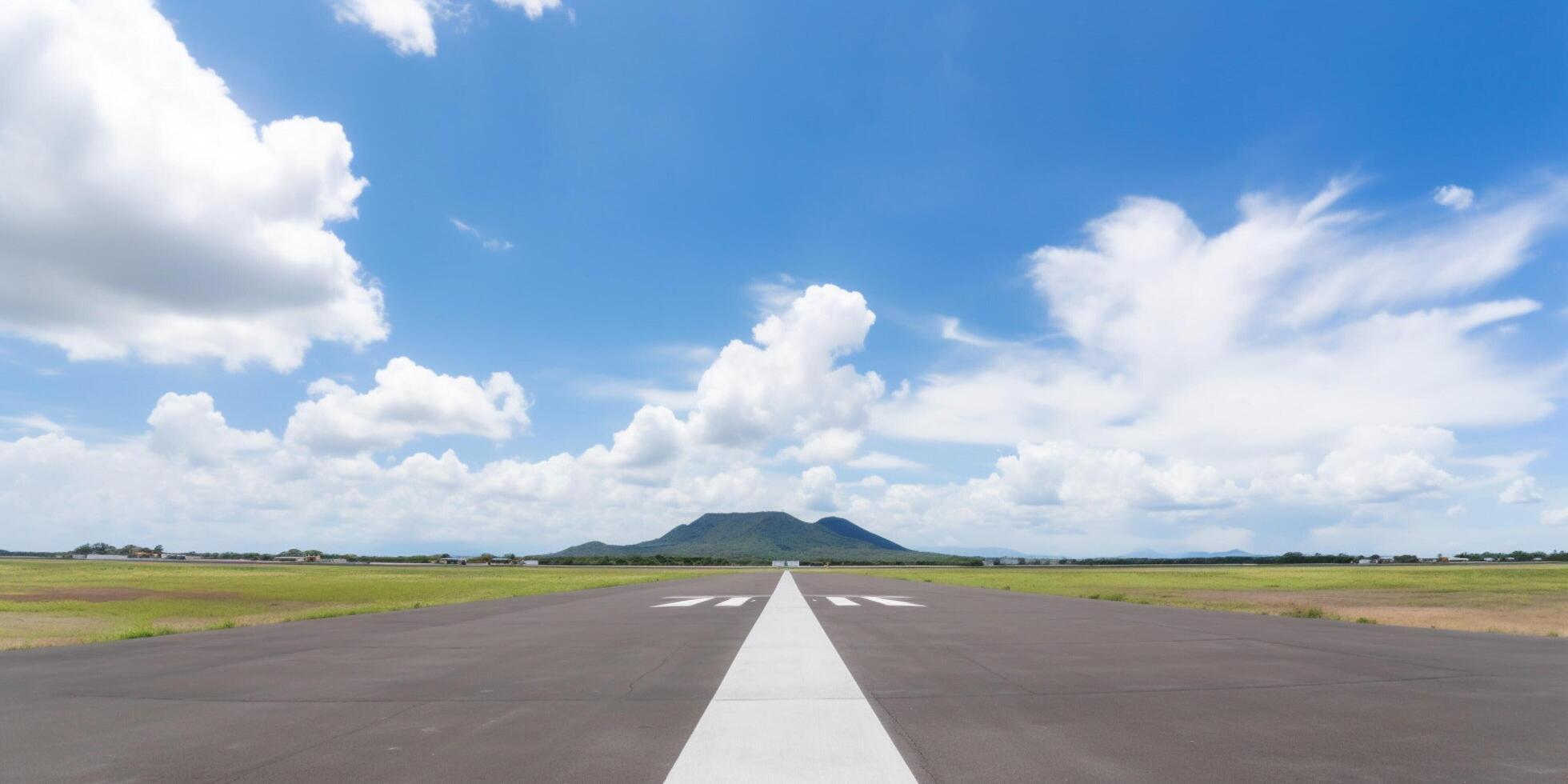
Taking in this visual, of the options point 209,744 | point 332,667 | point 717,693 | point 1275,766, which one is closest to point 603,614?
point 332,667

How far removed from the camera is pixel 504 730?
782cm

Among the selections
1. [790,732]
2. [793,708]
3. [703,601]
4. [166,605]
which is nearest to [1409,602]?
[703,601]

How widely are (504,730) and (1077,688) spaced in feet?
23.8

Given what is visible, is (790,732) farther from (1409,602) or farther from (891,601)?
(1409,602)

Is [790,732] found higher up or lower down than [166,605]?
higher up

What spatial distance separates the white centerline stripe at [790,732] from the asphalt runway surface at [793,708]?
0.13 ft

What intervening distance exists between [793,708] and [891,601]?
78.5 feet

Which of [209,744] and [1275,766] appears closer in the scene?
[1275,766]

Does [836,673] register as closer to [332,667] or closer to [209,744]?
[209,744]

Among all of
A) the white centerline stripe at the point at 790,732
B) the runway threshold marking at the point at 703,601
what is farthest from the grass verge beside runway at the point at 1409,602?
the white centerline stripe at the point at 790,732

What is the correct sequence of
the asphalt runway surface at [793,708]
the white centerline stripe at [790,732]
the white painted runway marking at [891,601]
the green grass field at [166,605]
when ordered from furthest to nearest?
the white painted runway marking at [891,601] → the green grass field at [166,605] → the asphalt runway surface at [793,708] → the white centerline stripe at [790,732]

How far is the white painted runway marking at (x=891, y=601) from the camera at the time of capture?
94.7ft

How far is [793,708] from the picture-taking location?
8.77m

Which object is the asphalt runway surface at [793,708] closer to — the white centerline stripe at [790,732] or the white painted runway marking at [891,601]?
the white centerline stripe at [790,732]
